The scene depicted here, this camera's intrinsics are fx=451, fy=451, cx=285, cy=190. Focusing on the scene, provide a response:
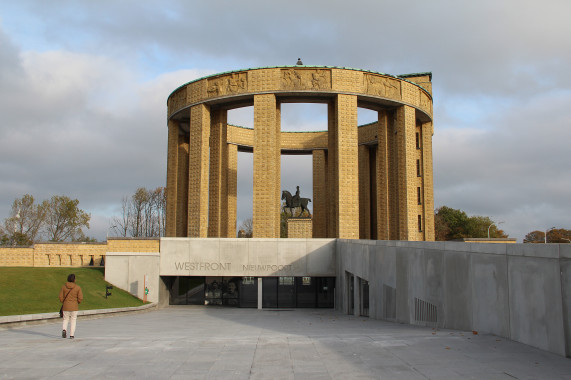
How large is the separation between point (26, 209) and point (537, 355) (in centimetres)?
5343

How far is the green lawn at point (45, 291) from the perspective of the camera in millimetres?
16241

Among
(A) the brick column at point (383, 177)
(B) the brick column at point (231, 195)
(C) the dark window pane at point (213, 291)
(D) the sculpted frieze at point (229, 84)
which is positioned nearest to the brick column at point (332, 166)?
(A) the brick column at point (383, 177)

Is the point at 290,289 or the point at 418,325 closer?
the point at 418,325

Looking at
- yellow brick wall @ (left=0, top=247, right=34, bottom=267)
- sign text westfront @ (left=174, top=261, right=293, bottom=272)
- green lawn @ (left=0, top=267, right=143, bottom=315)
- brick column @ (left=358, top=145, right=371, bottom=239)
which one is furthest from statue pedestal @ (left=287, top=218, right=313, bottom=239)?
yellow brick wall @ (left=0, top=247, right=34, bottom=267)

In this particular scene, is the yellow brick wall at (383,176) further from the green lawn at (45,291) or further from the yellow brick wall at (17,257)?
the yellow brick wall at (17,257)

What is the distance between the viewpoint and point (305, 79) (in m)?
26.7

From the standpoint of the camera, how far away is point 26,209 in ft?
162

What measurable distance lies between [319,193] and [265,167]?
12.9 m

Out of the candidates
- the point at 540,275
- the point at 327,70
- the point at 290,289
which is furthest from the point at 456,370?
the point at 327,70

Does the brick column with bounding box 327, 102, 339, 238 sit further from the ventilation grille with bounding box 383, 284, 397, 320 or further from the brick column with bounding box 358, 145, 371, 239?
the ventilation grille with bounding box 383, 284, 397, 320

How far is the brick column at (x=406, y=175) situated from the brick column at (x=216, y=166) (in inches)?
471

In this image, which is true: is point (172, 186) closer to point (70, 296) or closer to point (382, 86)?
point (382, 86)

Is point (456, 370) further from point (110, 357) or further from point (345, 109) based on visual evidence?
point (345, 109)

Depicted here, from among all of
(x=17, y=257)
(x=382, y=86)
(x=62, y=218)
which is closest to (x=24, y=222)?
(x=62, y=218)
